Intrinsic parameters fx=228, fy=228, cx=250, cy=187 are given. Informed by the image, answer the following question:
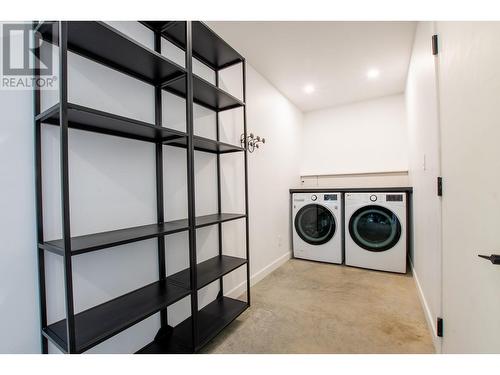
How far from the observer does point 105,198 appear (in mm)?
1257

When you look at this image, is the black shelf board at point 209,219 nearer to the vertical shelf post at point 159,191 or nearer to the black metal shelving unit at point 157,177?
the black metal shelving unit at point 157,177

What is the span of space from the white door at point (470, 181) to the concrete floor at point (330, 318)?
403 mm

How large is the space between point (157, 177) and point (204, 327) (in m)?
1.08

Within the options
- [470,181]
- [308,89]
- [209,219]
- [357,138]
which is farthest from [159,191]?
[357,138]

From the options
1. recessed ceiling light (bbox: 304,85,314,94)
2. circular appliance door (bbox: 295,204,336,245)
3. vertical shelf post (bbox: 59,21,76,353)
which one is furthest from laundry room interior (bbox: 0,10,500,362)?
recessed ceiling light (bbox: 304,85,314,94)

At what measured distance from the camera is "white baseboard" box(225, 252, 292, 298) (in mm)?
2199

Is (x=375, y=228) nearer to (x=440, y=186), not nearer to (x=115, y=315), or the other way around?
(x=440, y=186)

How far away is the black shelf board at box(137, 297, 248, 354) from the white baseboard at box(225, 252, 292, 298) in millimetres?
193

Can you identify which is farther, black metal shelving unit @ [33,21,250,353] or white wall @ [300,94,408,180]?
white wall @ [300,94,408,180]

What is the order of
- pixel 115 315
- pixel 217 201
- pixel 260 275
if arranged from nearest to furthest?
pixel 115 315, pixel 217 201, pixel 260 275

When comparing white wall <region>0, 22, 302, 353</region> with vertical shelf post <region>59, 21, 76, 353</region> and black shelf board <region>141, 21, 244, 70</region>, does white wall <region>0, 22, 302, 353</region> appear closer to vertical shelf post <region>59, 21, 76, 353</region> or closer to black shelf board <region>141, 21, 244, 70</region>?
black shelf board <region>141, 21, 244, 70</region>

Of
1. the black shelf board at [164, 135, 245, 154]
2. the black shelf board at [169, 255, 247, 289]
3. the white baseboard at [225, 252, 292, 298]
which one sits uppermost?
the black shelf board at [164, 135, 245, 154]

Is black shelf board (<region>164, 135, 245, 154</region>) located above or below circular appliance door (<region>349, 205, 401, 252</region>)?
above

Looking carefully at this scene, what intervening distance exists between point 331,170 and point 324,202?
95cm
